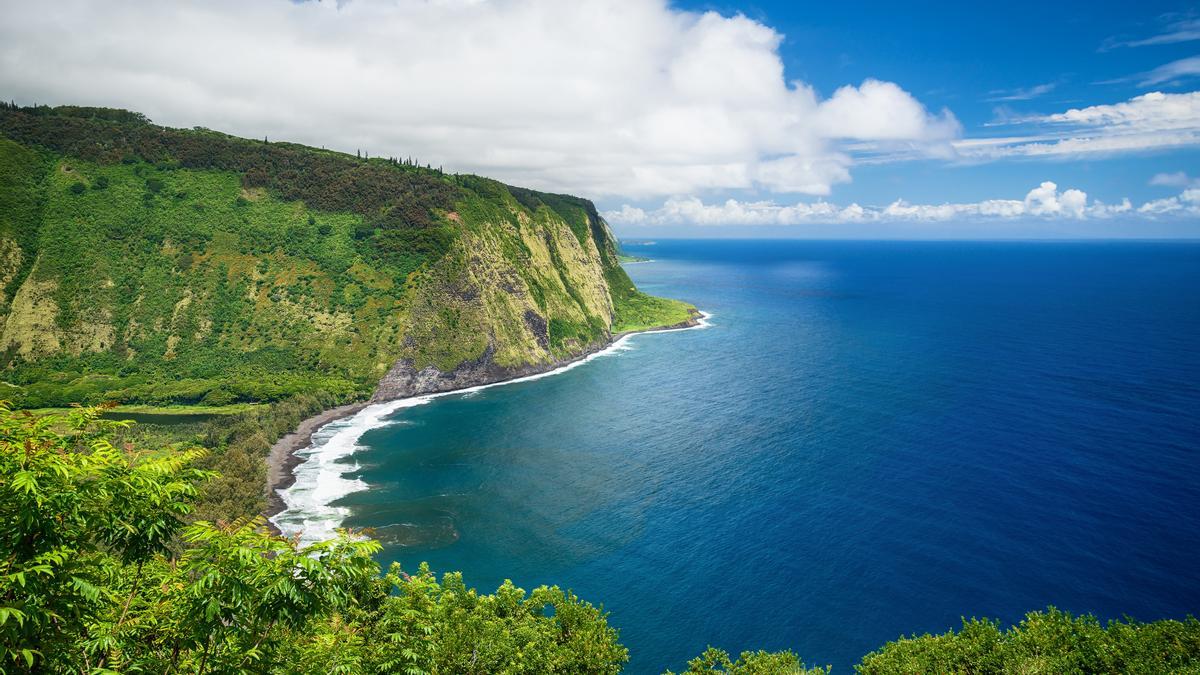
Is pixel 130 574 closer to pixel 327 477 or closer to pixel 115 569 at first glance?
pixel 115 569

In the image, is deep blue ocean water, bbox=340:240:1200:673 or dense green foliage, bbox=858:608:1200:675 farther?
deep blue ocean water, bbox=340:240:1200:673

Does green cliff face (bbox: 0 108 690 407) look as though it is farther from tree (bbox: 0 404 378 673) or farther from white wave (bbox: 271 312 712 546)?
tree (bbox: 0 404 378 673)

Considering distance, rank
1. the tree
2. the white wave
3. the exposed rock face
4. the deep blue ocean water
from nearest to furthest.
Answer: the tree
the deep blue ocean water
the white wave
the exposed rock face

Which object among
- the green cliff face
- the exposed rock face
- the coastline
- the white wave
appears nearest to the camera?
the white wave

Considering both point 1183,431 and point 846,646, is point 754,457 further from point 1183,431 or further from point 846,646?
point 1183,431

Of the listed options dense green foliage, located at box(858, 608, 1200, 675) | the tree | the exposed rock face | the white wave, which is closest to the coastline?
the white wave

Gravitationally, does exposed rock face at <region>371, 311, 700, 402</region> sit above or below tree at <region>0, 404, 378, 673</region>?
below

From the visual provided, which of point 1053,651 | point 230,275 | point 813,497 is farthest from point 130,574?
point 230,275
